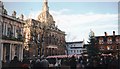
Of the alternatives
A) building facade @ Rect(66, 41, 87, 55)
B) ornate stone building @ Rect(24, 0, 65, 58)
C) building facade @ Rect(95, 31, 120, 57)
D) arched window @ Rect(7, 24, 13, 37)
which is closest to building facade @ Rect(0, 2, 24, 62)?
arched window @ Rect(7, 24, 13, 37)

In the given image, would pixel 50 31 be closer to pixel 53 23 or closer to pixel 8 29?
pixel 53 23

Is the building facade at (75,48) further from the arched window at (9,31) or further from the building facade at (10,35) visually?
the arched window at (9,31)

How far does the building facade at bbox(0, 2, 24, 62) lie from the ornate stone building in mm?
5751

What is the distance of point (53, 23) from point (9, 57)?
32344 millimetres

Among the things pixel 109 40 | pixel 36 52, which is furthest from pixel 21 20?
pixel 109 40

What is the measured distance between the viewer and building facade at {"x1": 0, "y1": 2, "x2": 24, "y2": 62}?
3456cm

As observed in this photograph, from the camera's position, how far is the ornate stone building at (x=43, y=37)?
47.2 metres

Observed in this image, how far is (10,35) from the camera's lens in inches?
1471

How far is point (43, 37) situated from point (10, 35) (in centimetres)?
1625

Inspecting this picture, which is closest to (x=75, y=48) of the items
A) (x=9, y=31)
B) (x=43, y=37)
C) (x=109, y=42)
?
(x=109, y=42)

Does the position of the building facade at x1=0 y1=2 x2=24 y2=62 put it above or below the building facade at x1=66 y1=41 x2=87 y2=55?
above

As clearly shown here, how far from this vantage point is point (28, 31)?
1874 inches

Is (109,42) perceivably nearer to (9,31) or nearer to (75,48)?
(75,48)

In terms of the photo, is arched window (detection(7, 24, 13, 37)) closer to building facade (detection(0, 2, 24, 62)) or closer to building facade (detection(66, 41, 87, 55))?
building facade (detection(0, 2, 24, 62))
